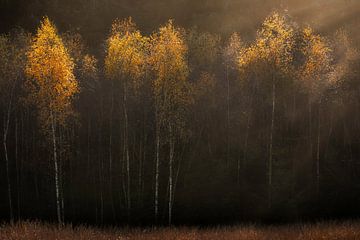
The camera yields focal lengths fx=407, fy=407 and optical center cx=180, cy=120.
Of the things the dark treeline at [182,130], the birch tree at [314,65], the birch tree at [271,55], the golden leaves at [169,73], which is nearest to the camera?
the golden leaves at [169,73]

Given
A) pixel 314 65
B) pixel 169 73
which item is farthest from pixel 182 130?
pixel 314 65

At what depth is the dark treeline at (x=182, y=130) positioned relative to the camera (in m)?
43.4

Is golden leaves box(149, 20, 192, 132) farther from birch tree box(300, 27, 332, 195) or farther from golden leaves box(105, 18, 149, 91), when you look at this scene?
birch tree box(300, 27, 332, 195)

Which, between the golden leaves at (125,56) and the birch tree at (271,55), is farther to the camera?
the birch tree at (271,55)

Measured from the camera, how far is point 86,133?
5606cm

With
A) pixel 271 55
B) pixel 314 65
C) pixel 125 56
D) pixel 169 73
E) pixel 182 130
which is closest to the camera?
pixel 169 73

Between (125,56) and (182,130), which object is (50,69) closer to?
(125,56)

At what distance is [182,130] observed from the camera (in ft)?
147

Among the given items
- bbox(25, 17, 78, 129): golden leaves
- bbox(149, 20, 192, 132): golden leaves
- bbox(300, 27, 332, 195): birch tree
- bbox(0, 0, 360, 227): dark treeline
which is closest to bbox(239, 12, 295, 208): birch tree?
bbox(0, 0, 360, 227): dark treeline

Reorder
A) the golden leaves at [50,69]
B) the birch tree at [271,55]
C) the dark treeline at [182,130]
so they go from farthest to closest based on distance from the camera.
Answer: the birch tree at [271,55]
the dark treeline at [182,130]
the golden leaves at [50,69]

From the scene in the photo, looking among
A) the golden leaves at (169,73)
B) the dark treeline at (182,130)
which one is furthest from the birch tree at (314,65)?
the golden leaves at (169,73)

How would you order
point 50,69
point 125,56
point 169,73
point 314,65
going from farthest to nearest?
point 314,65 < point 125,56 < point 169,73 < point 50,69

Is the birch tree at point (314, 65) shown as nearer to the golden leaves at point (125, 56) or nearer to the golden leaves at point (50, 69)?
the golden leaves at point (125, 56)

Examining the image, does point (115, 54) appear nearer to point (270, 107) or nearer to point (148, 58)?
point (148, 58)
